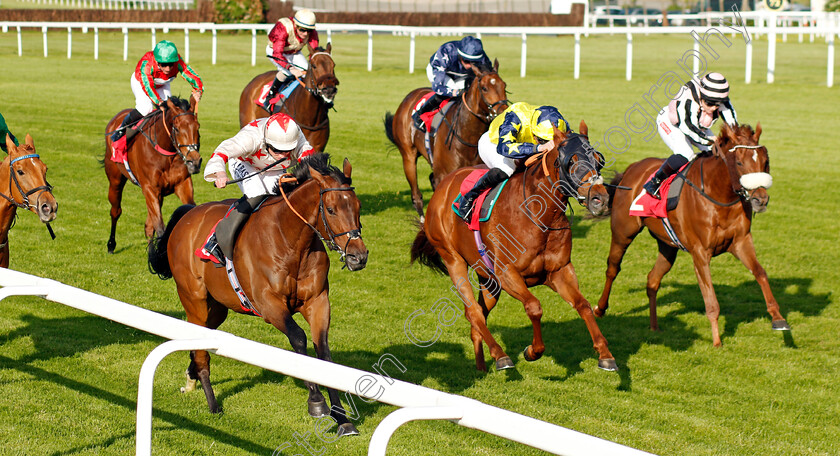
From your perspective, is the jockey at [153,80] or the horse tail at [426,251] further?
the jockey at [153,80]

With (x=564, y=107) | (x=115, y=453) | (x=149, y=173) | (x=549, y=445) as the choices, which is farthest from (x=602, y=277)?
(x=564, y=107)

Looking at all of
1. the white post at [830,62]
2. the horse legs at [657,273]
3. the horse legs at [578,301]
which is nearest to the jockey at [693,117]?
the horse legs at [657,273]

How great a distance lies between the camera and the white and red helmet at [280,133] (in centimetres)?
541

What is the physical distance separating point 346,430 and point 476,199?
1903mm

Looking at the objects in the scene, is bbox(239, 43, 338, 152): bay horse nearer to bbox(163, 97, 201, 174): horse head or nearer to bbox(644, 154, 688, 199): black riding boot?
bbox(163, 97, 201, 174): horse head

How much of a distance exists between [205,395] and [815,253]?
7.08 meters

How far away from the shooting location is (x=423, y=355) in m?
6.48

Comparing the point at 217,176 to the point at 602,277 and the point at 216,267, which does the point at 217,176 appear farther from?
the point at 602,277

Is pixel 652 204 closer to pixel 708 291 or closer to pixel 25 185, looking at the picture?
pixel 708 291

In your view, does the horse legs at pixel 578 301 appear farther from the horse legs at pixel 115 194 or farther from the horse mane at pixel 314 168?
the horse legs at pixel 115 194

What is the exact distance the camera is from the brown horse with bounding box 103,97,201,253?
326 inches

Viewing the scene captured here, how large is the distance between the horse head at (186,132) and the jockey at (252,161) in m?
2.56

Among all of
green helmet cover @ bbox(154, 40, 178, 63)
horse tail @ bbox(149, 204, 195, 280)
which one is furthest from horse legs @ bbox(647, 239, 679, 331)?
green helmet cover @ bbox(154, 40, 178, 63)

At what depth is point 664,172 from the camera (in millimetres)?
7336
